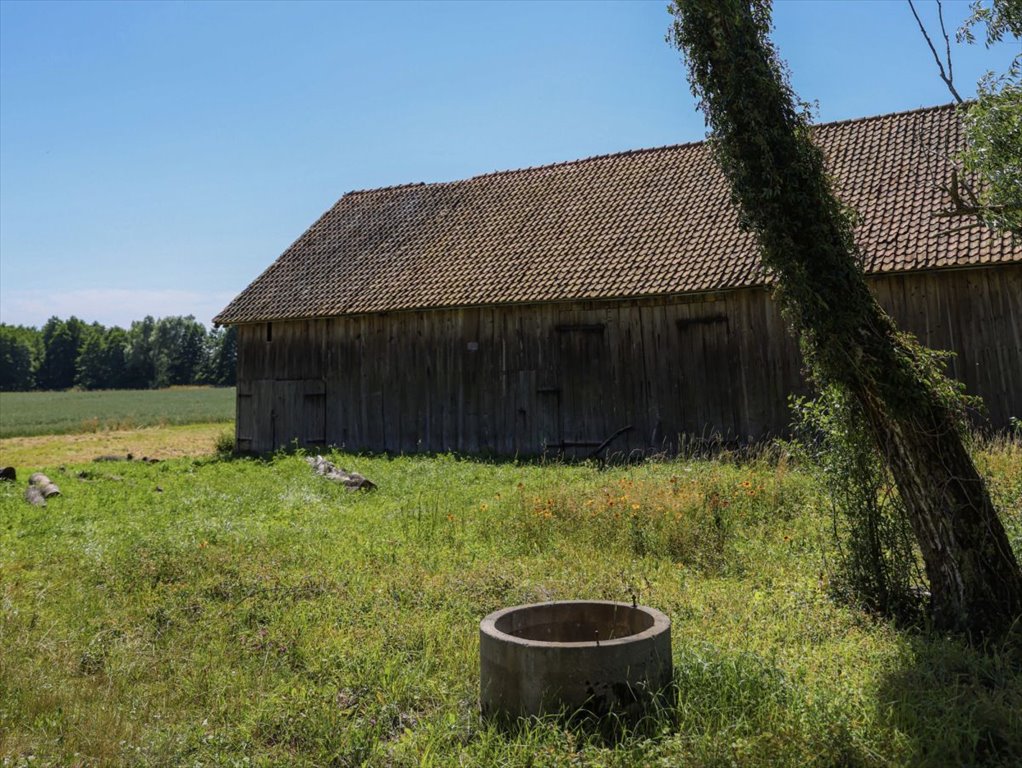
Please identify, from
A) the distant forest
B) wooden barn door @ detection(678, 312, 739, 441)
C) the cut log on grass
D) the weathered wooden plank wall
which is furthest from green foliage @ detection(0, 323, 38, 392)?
wooden barn door @ detection(678, 312, 739, 441)

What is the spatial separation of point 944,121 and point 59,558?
17.2 m

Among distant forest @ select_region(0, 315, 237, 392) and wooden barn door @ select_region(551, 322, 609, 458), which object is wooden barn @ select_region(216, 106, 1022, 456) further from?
distant forest @ select_region(0, 315, 237, 392)

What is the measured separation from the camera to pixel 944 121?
52.5ft

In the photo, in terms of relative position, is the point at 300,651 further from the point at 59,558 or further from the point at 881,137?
the point at 881,137

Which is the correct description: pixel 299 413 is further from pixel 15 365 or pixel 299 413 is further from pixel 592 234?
pixel 15 365

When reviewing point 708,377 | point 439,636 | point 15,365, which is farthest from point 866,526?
point 15,365

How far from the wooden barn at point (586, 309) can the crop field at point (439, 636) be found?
4.19 m

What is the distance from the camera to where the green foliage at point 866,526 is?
5.60 meters

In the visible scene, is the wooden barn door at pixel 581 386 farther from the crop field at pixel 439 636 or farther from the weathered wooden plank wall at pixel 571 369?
the crop field at pixel 439 636

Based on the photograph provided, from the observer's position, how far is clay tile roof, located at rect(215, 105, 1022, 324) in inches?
563

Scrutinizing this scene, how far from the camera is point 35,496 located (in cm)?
1218

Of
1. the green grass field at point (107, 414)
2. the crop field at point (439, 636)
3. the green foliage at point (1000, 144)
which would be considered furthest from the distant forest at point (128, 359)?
the green foliage at point (1000, 144)

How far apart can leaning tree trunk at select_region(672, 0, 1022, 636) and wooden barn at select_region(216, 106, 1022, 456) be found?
7.88 metres

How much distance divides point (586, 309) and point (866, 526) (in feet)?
35.1
